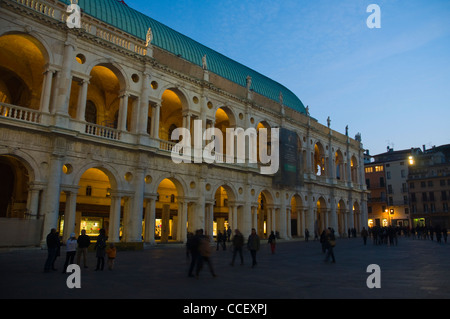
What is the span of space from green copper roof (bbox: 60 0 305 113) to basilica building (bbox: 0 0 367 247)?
4.8 inches

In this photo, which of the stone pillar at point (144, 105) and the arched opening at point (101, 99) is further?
the arched opening at point (101, 99)

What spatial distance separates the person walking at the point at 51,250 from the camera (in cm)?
1217

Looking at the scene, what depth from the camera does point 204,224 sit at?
28.7 meters

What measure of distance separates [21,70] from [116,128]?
8.32 meters

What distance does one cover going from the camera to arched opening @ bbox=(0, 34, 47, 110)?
2230 centimetres

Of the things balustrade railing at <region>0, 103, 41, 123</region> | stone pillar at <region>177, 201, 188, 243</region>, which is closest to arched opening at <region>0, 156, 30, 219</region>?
balustrade railing at <region>0, 103, 41, 123</region>

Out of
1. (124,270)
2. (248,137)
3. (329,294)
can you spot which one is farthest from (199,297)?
(248,137)

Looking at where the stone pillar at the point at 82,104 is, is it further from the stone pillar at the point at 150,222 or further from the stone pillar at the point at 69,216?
the stone pillar at the point at 150,222

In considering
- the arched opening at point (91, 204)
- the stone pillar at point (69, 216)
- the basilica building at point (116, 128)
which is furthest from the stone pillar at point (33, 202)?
the arched opening at point (91, 204)

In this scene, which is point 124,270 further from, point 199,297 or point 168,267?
point 199,297

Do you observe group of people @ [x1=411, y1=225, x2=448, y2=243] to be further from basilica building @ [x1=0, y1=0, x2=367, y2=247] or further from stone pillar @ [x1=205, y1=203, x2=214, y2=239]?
stone pillar @ [x1=205, y1=203, x2=214, y2=239]

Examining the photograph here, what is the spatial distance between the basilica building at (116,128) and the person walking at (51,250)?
731 centimetres
